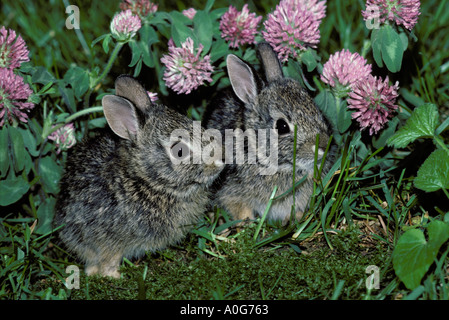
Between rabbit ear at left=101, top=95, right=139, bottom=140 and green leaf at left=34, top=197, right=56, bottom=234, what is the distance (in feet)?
3.93

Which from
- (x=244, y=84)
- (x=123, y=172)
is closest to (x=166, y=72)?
(x=244, y=84)

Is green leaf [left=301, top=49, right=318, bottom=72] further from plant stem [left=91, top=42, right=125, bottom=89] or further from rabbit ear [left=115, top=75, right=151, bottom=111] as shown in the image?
plant stem [left=91, top=42, right=125, bottom=89]

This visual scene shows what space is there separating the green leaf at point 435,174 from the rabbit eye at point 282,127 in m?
1.25

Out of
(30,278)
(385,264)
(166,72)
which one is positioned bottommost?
(385,264)

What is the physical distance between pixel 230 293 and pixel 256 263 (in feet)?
A: 1.47

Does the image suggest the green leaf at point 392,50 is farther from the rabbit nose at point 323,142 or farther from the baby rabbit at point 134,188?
the baby rabbit at point 134,188

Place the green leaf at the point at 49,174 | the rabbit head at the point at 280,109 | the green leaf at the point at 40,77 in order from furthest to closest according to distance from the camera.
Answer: the green leaf at the point at 49,174 < the green leaf at the point at 40,77 < the rabbit head at the point at 280,109

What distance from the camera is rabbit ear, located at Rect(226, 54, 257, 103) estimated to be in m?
5.10

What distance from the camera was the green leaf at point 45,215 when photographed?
515 cm

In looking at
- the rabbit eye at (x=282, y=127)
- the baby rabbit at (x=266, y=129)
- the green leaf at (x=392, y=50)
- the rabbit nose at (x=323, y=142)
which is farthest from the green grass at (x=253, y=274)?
the green leaf at (x=392, y=50)
